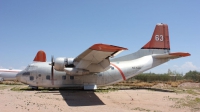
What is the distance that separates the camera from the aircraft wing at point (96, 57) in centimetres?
1053

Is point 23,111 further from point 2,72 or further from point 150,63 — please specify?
point 2,72

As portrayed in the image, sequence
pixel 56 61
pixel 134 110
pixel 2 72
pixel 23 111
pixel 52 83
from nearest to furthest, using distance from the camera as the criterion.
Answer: pixel 23 111 < pixel 134 110 < pixel 56 61 < pixel 52 83 < pixel 2 72

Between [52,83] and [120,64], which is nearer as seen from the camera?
[52,83]

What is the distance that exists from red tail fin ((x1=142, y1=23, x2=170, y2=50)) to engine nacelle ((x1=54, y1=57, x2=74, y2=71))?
324 inches

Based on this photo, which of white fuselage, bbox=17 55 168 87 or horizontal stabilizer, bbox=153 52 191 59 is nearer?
horizontal stabilizer, bbox=153 52 191 59

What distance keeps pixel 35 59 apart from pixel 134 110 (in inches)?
471

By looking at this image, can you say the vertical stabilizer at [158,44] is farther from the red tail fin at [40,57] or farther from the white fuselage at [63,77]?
the red tail fin at [40,57]

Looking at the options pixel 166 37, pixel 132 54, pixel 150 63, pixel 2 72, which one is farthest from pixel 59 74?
pixel 2 72

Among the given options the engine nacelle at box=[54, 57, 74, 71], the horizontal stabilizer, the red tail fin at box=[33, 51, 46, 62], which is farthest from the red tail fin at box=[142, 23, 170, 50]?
the red tail fin at box=[33, 51, 46, 62]

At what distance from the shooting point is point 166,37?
60.6ft

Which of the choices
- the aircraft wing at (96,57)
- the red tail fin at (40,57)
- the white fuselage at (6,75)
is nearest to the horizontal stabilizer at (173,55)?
the aircraft wing at (96,57)

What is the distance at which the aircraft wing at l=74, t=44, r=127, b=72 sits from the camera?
10531mm

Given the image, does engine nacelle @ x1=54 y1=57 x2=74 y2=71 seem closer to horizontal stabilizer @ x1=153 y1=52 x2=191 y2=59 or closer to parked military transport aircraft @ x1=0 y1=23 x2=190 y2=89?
parked military transport aircraft @ x1=0 y1=23 x2=190 y2=89

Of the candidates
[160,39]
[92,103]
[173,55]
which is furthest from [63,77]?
[160,39]
